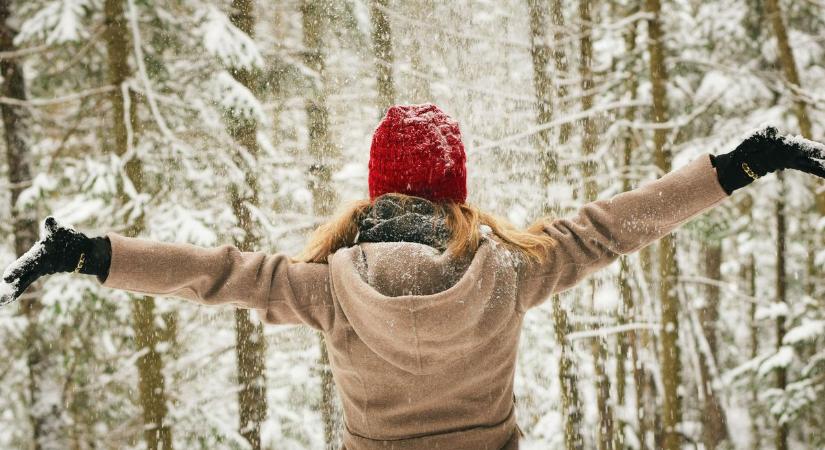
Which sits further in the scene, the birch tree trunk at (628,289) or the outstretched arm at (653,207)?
the birch tree trunk at (628,289)

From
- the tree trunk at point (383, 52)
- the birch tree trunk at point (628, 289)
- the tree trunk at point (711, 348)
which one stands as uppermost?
the tree trunk at point (383, 52)

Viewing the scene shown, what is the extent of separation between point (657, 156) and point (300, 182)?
4.88 meters

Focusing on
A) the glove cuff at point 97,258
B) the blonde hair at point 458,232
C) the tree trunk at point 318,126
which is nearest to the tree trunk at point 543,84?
the tree trunk at point 318,126

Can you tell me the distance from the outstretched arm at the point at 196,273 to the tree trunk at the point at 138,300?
5.27m

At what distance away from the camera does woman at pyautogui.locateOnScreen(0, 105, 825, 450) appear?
1769mm

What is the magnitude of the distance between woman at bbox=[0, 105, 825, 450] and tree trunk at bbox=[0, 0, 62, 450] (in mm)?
6982

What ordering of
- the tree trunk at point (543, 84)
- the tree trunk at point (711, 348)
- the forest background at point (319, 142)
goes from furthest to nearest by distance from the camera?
1. the tree trunk at point (711, 348)
2. the tree trunk at point (543, 84)
3. the forest background at point (319, 142)

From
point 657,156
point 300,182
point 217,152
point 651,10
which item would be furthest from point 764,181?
point 217,152

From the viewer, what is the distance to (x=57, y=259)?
1714mm

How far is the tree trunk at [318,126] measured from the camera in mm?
8383

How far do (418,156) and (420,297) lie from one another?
1.73 ft

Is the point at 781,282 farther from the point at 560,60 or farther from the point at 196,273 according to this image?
the point at 196,273

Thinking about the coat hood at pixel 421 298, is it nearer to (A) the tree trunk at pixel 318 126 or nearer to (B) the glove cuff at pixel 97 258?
(B) the glove cuff at pixel 97 258

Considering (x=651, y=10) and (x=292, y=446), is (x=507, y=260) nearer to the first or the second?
(x=651, y=10)
